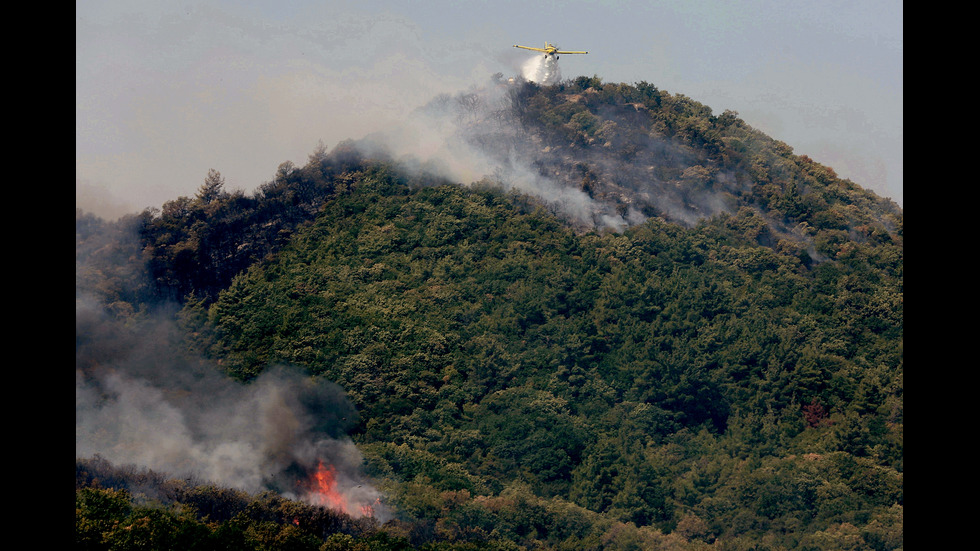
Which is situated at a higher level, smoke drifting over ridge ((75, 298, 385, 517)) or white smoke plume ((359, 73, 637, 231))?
white smoke plume ((359, 73, 637, 231))

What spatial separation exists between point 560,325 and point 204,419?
33517 millimetres

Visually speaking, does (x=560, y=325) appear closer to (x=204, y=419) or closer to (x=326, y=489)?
(x=326, y=489)

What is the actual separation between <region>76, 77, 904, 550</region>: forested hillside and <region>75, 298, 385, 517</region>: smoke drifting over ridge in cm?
113

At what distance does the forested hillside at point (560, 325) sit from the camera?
76125 mm

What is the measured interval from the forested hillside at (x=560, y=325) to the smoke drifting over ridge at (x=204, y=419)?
1129mm

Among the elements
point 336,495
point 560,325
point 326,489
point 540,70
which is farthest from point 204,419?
point 540,70

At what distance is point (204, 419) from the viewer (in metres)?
79.6

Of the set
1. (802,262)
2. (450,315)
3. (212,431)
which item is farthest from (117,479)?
(802,262)

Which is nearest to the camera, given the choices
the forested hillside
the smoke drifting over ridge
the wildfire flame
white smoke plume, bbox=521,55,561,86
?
the wildfire flame

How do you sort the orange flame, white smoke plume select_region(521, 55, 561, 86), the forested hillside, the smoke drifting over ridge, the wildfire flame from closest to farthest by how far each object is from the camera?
the wildfire flame → the smoke drifting over ridge → the orange flame → the forested hillside → white smoke plume select_region(521, 55, 561, 86)

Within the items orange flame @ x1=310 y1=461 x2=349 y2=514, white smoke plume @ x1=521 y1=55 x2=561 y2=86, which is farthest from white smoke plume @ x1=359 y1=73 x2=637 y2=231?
orange flame @ x1=310 y1=461 x2=349 y2=514

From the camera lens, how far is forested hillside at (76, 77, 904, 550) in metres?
76.1

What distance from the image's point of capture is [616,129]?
394ft

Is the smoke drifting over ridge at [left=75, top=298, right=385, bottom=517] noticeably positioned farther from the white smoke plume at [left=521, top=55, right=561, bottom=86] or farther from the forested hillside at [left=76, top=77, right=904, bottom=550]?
the white smoke plume at [left=521, top=55, right=561, bottom=86]
